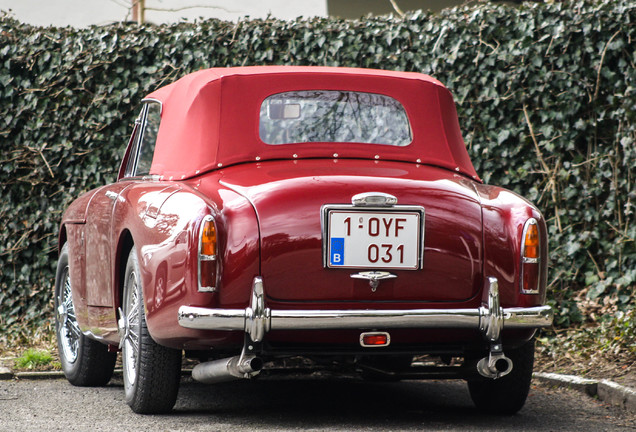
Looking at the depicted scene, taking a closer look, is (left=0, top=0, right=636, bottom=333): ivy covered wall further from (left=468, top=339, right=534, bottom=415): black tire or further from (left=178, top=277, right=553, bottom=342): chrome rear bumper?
(left=178, top=277, right=553, bottom=342): chrome rear bumper

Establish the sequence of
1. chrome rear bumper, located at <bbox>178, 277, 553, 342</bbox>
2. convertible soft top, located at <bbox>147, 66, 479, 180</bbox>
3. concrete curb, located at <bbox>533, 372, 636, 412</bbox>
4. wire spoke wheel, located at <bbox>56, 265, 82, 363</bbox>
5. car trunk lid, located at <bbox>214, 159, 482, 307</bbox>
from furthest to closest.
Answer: wire spoke wheel, located at <bbox>56, 265, 82, 363</bbox>
concrete curb, located at <bbox>533, 372, 636, 412</bbox>
convertible soft top, located at <bbox>147, 66, 479, 180</bbox>
car trunk lid, located at <bbox>214, 159, 482, 307</bbox>
chrome rear bumper, located at <bbox>178, 277, 553, 342</bbox>

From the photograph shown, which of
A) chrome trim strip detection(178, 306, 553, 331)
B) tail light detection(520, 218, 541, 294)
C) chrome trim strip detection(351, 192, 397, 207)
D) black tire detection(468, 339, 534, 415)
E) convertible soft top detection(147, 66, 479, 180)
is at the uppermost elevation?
convertible soft top detection(147, 66, 479, 180)

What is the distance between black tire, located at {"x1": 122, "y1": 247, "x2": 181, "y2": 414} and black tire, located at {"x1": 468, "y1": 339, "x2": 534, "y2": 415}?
57.1 inches

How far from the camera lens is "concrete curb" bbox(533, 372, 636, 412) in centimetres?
509

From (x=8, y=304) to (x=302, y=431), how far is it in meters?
4.84

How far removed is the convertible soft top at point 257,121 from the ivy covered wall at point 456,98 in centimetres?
271

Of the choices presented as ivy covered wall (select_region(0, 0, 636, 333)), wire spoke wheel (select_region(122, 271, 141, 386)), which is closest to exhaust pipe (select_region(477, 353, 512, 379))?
wire spoke wheel (select_region(122, 271, 141, 386))

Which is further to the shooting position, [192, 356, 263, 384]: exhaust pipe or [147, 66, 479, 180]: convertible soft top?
[147, 66, 479, 180]: convertible soft top

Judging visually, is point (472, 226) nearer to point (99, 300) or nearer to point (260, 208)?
point (260, 208)

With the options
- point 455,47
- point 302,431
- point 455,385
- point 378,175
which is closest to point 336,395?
point 455,385

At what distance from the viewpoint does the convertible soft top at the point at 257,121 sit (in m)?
4.50

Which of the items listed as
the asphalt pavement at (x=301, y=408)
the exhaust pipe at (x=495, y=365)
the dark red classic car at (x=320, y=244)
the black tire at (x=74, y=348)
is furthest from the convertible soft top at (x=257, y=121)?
the black tire at (x=74, y=348)

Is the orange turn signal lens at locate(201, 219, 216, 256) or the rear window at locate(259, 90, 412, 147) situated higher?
the rear window at locate(259, 90, 412, 147)

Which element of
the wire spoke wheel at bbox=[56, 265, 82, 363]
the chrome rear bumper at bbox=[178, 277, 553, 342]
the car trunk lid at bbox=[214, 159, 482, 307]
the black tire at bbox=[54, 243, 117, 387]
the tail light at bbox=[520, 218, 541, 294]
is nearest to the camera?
the chrome rear bumper at bbox=[178, 277, 553, 342]
